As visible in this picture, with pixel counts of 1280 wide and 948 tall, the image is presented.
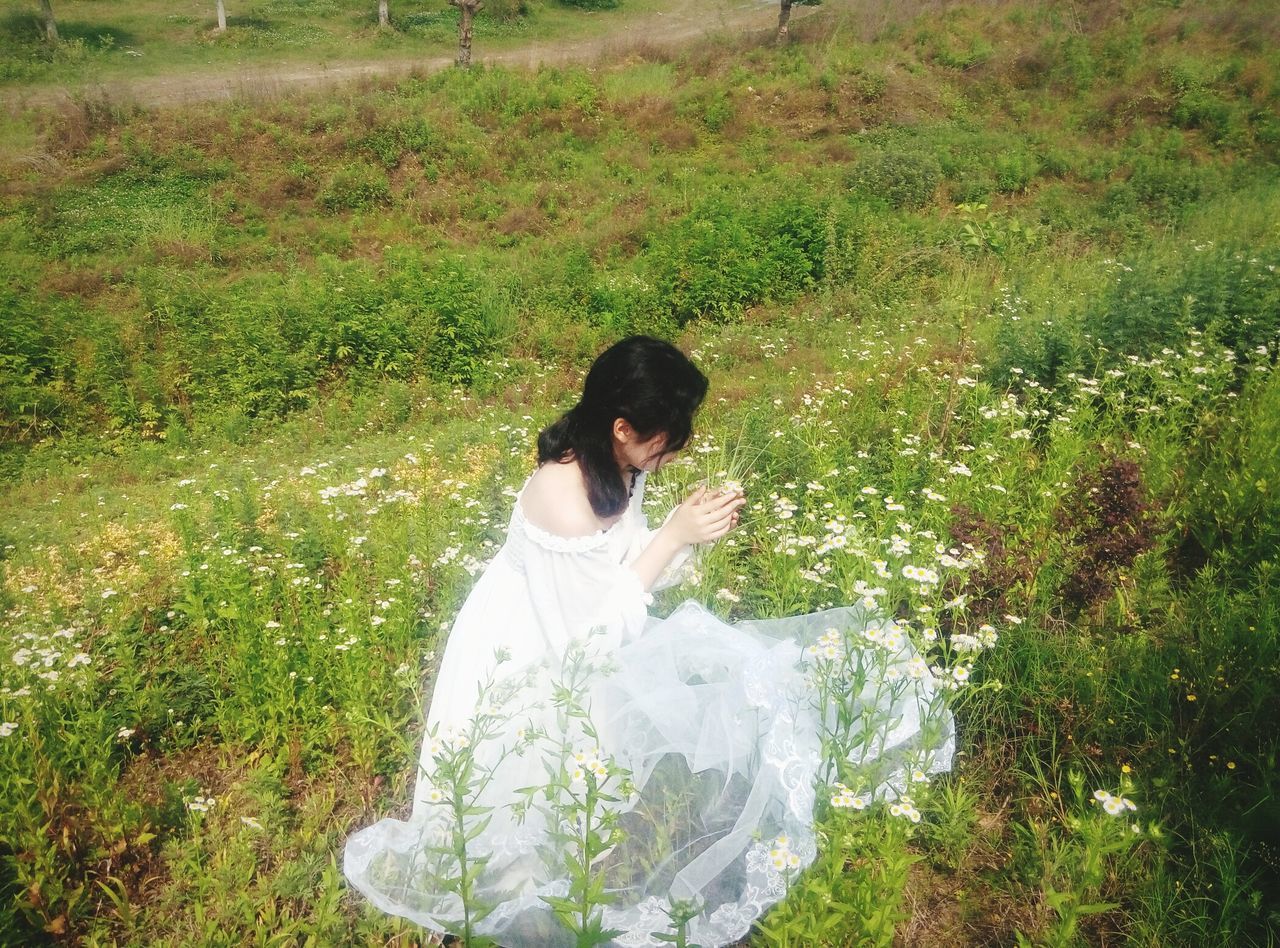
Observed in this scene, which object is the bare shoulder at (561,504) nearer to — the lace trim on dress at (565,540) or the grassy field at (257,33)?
the lace trim on dress at (565,540)

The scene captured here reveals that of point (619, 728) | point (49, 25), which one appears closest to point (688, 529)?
point (619, 728)

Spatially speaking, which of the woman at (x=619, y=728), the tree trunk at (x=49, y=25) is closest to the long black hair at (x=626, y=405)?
the woman at (x=619, y=728)

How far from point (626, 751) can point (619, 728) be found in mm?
69

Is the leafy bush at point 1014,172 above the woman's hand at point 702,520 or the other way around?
the other way around

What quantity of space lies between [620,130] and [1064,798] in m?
14.7

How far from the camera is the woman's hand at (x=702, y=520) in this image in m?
2.64

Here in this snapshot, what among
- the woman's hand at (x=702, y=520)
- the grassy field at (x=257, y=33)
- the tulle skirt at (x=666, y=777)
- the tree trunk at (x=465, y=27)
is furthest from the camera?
the grassy field at (x=257, y=33)

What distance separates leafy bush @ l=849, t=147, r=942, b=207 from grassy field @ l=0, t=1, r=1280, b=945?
0.08 m

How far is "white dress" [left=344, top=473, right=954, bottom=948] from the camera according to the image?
6.74 ft

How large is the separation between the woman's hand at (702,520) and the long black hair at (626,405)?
7.5 inches

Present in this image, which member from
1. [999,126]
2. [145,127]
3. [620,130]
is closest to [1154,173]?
[999,126]

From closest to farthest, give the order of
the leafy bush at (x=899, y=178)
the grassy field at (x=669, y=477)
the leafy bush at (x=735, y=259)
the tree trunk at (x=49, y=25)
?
the grassy field at (x=669, y=477) < the leafy bush at (x=735, y=259) < the leafy bush at (x=899, y=178) < the tree trunk at (x=49, y=25)

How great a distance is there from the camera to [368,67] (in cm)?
1919

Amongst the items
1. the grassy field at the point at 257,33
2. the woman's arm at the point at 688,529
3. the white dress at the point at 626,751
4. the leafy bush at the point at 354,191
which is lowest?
the leafy bush at the point at 354,191
